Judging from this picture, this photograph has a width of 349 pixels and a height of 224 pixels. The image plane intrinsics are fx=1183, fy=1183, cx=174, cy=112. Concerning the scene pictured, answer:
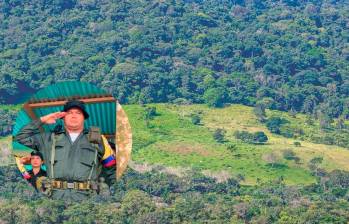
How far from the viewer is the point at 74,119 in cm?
1059

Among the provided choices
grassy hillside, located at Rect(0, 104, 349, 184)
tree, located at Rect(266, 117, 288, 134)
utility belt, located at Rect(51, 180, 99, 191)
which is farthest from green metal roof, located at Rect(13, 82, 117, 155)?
tree, located at Rect(266, 117, 288, 134)

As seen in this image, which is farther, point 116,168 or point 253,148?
point 253,148

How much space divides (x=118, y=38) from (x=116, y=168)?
180 meters

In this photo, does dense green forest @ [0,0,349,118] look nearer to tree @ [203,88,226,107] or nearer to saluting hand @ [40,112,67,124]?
tree @ [203,88,226,107]

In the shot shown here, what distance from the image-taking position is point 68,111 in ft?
34.7

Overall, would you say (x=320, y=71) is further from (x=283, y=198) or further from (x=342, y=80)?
(x=283, y=198)

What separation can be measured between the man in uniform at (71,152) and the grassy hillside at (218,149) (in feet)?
349

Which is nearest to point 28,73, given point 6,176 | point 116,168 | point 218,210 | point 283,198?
point 6,176

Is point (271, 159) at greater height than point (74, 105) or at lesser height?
lesser

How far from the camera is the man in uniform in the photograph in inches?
412

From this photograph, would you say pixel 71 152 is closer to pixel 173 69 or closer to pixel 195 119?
pixel 195 119

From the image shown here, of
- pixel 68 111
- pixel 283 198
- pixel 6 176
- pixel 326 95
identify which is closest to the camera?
pixel 68 111

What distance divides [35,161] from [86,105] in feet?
2.25

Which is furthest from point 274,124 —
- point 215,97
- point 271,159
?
point 271,159
